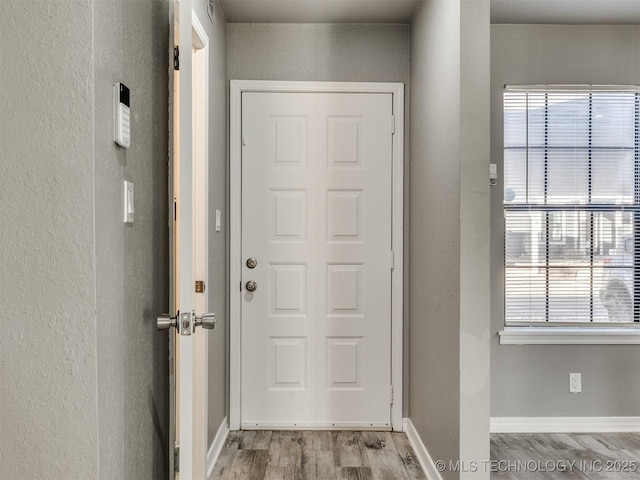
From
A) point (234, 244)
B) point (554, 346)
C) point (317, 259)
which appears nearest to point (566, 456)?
point (554, 346)

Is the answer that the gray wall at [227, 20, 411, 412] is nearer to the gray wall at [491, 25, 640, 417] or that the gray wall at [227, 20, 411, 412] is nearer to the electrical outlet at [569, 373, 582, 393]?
the gray wall at [491, 25, 640, 417]

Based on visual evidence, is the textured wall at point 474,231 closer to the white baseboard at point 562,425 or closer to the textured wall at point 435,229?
the textured wall at point 435,229

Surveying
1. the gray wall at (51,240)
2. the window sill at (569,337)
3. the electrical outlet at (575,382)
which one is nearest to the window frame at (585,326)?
the window sill at (569,337)

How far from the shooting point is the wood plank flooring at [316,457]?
94.6 inches

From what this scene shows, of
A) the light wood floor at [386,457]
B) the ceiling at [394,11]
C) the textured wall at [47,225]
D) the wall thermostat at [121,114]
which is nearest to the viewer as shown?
the textured wall at [47,225]

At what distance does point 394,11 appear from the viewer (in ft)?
9.12

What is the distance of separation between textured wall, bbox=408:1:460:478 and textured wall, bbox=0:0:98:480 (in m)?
1.44

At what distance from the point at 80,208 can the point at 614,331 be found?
312 centimetres

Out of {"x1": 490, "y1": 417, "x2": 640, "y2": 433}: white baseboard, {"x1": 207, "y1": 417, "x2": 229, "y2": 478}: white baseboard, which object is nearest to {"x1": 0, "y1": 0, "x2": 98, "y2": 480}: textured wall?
{"x1": 207, "y1": 417, "x2": 229, "y2": 478}: white baseboard

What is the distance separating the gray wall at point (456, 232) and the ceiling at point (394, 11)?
1.17 feet

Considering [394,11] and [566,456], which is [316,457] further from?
[394,11]

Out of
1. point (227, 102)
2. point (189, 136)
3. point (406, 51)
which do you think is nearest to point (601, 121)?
point (406, 51)

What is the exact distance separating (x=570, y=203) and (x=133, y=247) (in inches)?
106

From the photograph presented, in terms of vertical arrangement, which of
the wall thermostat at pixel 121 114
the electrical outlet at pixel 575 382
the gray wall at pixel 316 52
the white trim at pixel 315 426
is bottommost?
the white trim at pixel 315 426
